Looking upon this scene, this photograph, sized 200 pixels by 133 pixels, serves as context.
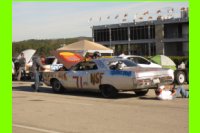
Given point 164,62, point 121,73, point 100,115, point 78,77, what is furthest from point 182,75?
point 100,115

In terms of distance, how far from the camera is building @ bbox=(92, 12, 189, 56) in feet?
233

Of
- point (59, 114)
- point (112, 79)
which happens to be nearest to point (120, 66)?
point (112, 79)

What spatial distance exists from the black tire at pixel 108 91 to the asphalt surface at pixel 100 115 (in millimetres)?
209

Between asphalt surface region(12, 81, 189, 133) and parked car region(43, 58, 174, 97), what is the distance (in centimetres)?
43

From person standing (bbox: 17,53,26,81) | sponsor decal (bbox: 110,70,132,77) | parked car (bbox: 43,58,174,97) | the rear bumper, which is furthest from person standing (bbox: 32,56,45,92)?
person standing (bbox: 17,53,26,81)

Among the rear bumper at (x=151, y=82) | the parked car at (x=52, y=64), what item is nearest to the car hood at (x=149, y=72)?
the rear bumper at (x=151, y=82)

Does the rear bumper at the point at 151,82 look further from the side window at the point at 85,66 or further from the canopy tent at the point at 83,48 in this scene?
the canopy tent at the point at 83,48

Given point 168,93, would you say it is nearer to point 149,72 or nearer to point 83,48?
point 149,72

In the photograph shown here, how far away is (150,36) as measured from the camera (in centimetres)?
7481

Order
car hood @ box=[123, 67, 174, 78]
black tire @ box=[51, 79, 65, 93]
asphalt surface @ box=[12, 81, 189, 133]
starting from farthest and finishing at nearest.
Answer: black tire @ box=[51, 79, 65, 93] < car hood @ box=[123, 67, 174, 78] < asphalt surface @ box=[12, 81, 189, 133]

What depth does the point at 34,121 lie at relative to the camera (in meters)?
9.88

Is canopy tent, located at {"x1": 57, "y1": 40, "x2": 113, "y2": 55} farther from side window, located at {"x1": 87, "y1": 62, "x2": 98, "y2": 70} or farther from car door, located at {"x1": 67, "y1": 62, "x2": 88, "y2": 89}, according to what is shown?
side window, located at {"x1": 87, "y1": 62, "x2": 98, "y2": 70}

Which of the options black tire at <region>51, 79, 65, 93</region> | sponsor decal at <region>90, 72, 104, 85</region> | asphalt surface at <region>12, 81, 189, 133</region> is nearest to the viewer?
asphalt surface at <region>12, 81, 189, 133</region>

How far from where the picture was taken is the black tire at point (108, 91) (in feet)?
47.5
